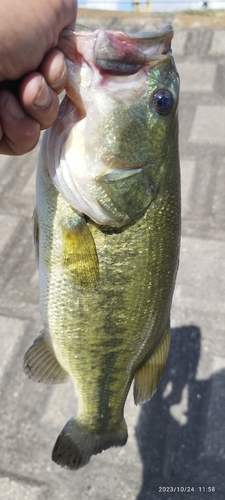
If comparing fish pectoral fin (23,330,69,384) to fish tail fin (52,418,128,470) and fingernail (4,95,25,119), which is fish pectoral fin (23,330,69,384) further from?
fingernail (4,95,25,119)

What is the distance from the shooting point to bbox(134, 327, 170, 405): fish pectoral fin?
153 centimetres

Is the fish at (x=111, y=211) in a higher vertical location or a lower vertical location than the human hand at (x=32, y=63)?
lower

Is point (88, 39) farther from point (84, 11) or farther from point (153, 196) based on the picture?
point (84, 11)

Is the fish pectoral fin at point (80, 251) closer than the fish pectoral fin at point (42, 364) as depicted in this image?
Yes

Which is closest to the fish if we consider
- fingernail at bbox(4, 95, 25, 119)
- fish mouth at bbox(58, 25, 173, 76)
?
fish mouth at bbox(58, 25, 173, 76)

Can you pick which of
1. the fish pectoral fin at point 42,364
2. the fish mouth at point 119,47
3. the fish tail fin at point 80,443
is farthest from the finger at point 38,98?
the fish tail fin at point 80,443

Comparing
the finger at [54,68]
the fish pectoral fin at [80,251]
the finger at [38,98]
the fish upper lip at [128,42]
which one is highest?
the fish upper lip at [128,42]

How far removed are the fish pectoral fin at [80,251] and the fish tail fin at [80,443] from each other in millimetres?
557

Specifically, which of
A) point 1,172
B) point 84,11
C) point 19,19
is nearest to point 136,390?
point 19,19

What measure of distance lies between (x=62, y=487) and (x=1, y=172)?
2.24 metres

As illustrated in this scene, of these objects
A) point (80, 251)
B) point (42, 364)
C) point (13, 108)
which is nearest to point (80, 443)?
point (42, 364)

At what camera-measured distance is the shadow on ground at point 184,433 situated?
220 centimetres

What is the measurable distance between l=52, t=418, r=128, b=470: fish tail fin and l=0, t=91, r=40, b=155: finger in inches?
36.6

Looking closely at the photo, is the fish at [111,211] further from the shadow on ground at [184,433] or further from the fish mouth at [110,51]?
the shadow on ground at [184,433]
